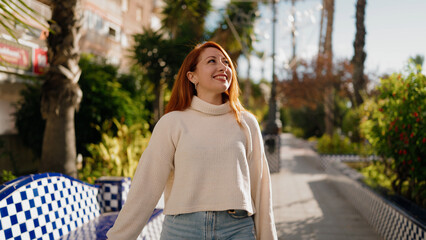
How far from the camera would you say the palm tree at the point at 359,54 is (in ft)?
36.3

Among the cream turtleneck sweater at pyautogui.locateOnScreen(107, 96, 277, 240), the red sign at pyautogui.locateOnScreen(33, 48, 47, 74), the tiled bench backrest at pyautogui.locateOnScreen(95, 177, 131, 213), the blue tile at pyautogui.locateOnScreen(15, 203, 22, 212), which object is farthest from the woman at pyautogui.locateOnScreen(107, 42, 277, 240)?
the red sign at pyautogui.locateOnScreen(33, 48, 47, 74)

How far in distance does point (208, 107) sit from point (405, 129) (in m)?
3.95

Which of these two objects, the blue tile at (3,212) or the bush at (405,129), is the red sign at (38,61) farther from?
the bush at (405,129)

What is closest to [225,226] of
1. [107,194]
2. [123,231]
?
[123,231]

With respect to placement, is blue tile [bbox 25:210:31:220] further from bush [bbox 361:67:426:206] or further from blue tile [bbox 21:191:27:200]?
bush [bbox 361:67:426:206]

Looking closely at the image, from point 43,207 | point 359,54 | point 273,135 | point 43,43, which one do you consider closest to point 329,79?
point 359,54

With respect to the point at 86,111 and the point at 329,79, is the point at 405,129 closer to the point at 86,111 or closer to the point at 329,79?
the point at 86,111

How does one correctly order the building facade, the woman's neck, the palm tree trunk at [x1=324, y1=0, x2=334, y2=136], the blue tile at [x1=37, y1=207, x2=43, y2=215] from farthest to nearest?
the palm tree trunk at [x1=324, y1=0, x2=334, y2=136] < the building facade < the blue tile at [x1=37, y1=207, x2=43, y2=215] < the woman's neck

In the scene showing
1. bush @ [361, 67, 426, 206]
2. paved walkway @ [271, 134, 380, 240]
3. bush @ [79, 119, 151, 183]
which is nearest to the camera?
bush @ [361, 67, 426, 206]

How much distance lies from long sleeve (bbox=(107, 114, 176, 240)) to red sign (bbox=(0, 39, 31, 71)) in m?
6.71

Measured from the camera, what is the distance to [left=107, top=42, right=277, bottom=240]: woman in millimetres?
1880

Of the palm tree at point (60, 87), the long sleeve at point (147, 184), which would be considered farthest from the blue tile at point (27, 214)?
the palm tree at point (60, 87)

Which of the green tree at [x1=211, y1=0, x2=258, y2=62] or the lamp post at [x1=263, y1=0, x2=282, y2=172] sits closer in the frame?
the lamp post at [x1=263, y1=0, x2=282, y2=172]

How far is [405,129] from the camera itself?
16.1 feet
